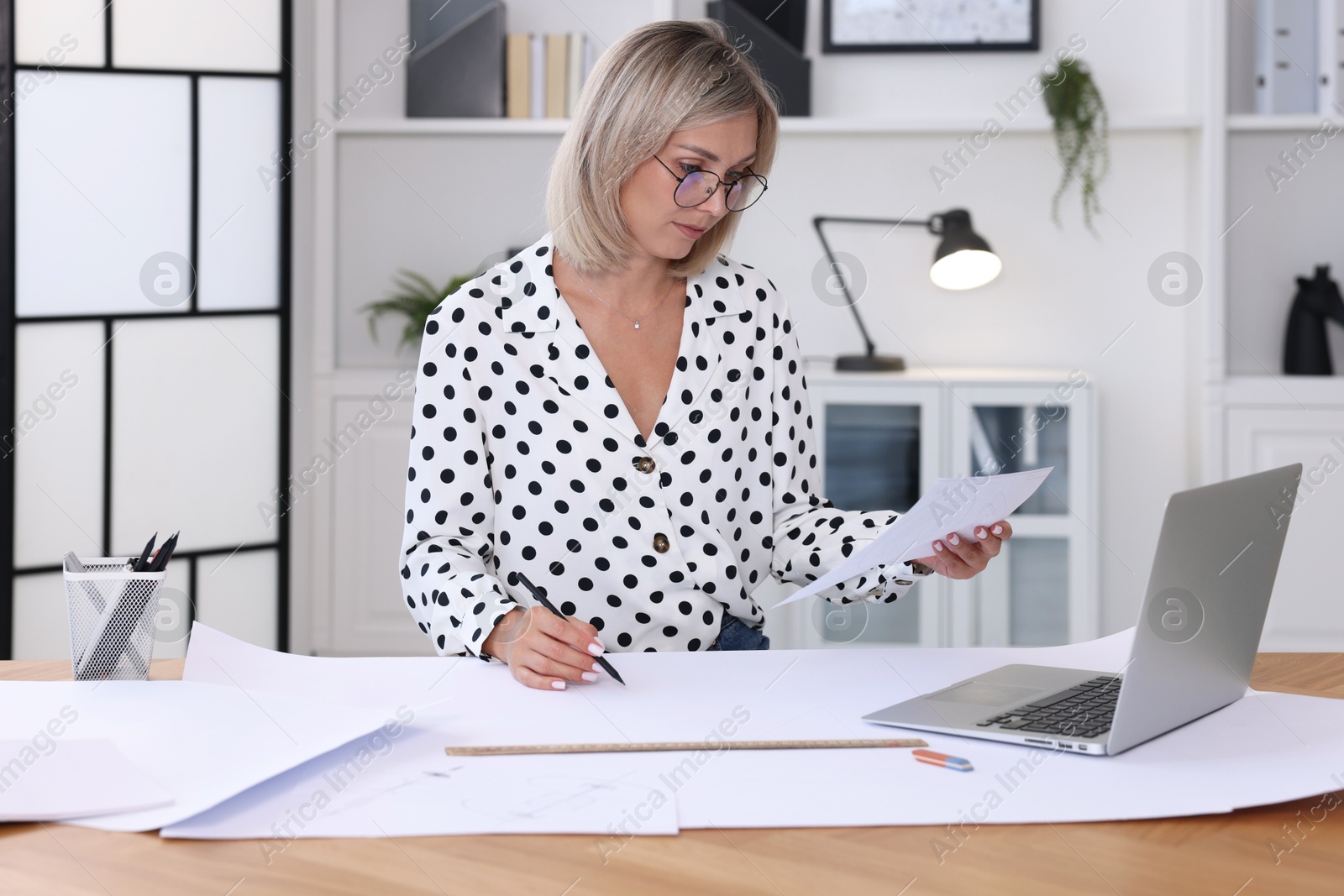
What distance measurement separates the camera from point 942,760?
908 millimetres

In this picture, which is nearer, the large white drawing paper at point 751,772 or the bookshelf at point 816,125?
the large white drawing paper at point 751,772

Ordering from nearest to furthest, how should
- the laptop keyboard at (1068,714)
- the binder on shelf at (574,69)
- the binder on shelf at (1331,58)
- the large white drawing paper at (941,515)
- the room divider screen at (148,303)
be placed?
the laptop keyboard at (1068,714)
the large white drawing paper at (941,515)
the room divider screen at (148,303)
the binder on shelf at (1331,58)
the binder on shelf at (574,69)

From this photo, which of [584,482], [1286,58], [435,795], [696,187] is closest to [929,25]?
[1286,58]

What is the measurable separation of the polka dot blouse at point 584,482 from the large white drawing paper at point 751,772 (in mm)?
330

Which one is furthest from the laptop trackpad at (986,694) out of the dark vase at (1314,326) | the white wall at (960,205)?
the dark vase at (1314,326)

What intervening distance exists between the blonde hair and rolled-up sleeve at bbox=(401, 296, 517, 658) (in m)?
0.20

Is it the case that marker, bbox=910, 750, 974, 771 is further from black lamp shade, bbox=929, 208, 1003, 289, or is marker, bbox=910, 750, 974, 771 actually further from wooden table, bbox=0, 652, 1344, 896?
black lamp shade, bbox=929, 208, 1003, 289

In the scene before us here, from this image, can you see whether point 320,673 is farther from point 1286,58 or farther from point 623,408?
point 1286,58

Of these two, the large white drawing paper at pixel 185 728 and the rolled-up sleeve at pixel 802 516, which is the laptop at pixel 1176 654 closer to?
the rolled-up sleeve at pixel 802 516

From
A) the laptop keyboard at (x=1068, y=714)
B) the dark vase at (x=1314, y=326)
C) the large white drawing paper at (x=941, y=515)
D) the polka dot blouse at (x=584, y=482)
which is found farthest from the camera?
the dark vase at (x=1314, y=326)

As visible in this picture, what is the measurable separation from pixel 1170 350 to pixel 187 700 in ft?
9.53

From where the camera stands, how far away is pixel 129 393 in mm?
2812

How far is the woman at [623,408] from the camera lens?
1427 millimetres

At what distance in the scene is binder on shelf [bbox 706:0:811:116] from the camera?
3041 millimetres
